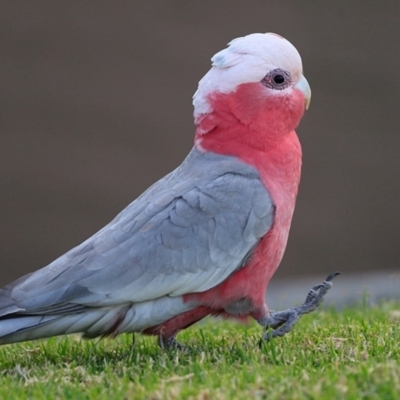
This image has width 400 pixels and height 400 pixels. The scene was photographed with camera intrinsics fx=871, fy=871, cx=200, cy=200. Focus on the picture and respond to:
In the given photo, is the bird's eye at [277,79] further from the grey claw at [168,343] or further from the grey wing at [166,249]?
the grey claw at [168,343]

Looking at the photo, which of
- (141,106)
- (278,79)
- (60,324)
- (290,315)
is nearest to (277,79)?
(278,79)

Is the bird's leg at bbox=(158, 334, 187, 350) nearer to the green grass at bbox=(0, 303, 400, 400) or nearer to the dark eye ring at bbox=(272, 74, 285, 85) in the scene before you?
the green grass at bbox=(0, 303, 400, 400)

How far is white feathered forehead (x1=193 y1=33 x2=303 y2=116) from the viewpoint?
4.34 m

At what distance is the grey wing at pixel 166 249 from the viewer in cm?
398

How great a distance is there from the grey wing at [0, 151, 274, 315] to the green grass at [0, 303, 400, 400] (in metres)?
0.32

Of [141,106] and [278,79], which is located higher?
[278,79]

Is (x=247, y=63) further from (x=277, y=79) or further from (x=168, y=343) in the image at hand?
(x=168, y=343)

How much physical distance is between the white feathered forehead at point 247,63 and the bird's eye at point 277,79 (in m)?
0.02

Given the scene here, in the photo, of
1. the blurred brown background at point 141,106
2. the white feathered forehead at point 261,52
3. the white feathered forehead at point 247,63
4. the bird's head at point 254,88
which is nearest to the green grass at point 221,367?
the bird's head at point 254,88

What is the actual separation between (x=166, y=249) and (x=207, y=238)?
20 centimetres

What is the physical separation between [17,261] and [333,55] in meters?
3.66

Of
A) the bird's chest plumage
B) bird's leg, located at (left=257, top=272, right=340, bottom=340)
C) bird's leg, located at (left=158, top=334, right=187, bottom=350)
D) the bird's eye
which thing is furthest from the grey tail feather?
the bird's eye

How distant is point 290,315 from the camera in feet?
14.4

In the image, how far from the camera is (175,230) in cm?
412
